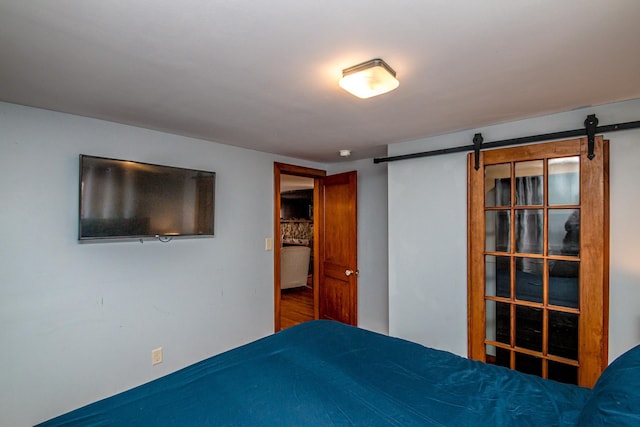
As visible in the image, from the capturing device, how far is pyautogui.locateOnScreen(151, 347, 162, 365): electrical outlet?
2532 millimetres

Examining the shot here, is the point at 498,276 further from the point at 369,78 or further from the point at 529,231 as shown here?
the point at 369,78

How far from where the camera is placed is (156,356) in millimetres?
2551

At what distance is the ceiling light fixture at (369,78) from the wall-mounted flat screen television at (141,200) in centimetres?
174

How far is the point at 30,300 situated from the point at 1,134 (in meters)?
1.08

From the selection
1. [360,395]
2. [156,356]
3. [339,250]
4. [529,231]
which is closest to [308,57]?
[360,395]

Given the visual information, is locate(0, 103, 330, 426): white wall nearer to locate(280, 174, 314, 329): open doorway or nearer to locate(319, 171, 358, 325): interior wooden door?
locate(319, 171, 358, 325): interior wooden door

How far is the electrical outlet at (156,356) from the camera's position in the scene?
2.53 metres

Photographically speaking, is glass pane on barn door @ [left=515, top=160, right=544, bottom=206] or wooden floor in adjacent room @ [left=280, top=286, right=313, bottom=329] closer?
glass pane on barn door @ [left=515, top=160, right=544, bottom=206]

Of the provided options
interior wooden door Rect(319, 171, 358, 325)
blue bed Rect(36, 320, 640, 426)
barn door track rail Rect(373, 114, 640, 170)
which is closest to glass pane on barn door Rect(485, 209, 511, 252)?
barn door track rail Rect(373, 114, 640, 170)

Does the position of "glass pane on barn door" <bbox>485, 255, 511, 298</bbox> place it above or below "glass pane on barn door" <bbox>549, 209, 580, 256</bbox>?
below

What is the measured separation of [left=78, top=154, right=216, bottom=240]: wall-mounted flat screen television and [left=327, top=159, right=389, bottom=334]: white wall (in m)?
1.90

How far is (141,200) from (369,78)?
1934mm

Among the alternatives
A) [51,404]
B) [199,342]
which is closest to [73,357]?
[51,404]

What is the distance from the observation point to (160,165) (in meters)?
2.54
